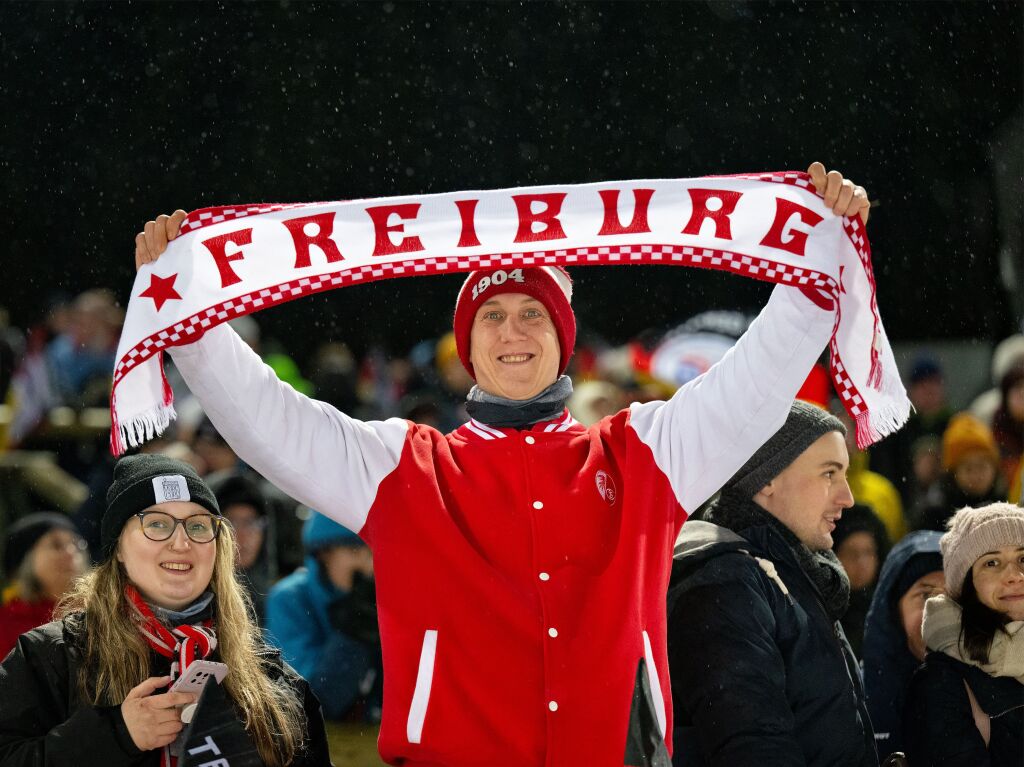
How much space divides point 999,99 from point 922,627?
6485 mm

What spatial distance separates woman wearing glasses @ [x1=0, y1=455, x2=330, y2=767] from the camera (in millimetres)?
3258

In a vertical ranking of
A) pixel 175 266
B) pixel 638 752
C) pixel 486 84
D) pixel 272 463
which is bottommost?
pixel 638 752

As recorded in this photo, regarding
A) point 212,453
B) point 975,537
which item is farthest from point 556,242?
point 212,453

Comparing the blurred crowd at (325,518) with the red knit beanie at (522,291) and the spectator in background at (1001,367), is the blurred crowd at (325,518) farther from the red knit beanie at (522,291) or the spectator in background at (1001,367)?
the red knit beanie at (522,291)

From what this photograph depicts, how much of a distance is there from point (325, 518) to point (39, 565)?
1.05m

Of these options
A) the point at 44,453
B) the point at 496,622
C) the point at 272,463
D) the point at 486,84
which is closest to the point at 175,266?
the point at 272,463

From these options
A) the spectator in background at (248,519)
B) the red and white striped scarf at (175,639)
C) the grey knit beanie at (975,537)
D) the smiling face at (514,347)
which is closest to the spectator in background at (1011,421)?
the grey knit beanie at (975,537)

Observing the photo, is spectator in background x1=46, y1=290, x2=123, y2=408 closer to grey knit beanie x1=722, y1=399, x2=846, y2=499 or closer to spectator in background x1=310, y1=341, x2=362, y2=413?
spectator in background x1=310, y1=341, x2=362, y2=413

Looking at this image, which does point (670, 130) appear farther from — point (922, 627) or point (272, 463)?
point (272, 463)

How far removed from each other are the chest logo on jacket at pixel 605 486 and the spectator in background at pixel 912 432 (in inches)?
184

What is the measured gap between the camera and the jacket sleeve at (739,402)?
132 inches

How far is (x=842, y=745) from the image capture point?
3.70 meters

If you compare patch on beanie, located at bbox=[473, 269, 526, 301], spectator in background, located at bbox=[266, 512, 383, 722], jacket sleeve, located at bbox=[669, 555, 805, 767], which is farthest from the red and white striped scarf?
spectator in background, located at bbox=[266, 512, 383, 722]

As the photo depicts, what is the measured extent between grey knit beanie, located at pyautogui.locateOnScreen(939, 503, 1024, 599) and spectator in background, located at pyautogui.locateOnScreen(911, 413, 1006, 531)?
2346mm
